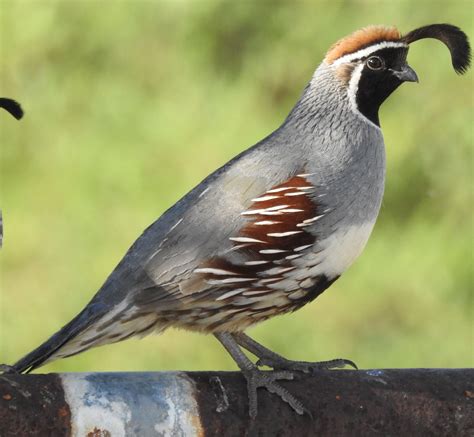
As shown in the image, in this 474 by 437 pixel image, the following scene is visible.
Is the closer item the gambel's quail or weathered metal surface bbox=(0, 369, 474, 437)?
weathered metal surface bbox=(0, 369, 474, 437)

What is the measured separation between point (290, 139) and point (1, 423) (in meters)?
1.47

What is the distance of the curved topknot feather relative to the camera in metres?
3.85

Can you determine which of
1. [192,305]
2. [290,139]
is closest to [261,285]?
[192,305]

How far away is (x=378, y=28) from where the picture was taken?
12.6 ft

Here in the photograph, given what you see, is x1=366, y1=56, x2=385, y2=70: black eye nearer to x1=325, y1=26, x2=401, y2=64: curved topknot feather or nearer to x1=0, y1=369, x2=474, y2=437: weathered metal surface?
x1=325, y1=26, x2=401, y2=64: curved topknot feather

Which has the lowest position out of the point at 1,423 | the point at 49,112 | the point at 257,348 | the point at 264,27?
the point at 1,423

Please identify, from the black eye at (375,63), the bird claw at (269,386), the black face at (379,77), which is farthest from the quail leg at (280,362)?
the black eye at (375,63)

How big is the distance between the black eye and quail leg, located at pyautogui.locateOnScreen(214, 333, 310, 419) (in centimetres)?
92

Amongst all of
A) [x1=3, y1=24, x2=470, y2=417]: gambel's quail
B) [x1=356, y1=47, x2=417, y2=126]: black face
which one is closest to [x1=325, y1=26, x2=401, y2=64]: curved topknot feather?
[x1=356, y1=47, x2=417, y2=126]: black face

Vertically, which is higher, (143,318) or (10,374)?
(143,318)

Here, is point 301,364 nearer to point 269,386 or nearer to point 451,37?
point 269,386

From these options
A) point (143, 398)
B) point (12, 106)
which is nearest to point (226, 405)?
point (143, 398)

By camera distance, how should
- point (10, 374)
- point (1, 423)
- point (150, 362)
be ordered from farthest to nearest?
point (150, 362) < point (10, 374) < point (1, 423)

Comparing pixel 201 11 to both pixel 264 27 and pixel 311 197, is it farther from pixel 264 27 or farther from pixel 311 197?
pixel 311 197
